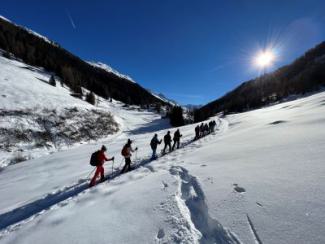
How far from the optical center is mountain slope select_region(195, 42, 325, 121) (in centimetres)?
10081

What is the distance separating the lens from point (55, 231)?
4906 mm

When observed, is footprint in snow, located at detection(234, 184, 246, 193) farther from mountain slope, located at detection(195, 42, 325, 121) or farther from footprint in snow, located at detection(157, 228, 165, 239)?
mountain slope, located at detection(195, 42, 325, 121)

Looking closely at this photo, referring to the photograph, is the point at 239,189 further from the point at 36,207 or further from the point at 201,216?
the point at 36,207

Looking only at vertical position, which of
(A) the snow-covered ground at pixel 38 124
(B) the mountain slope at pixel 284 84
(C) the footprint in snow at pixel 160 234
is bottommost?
(C) the footprint in snow at pixel 160 234

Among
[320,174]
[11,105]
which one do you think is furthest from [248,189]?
[11,105]

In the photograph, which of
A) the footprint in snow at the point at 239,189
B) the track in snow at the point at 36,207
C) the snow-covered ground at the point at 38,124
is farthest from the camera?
the snow-covered ground at the point at 38,124

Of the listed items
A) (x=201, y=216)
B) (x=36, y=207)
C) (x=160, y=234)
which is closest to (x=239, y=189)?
(x=201, y=216)

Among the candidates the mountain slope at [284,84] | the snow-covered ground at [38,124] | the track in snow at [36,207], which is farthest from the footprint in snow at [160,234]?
the mountain slope at [284,84]

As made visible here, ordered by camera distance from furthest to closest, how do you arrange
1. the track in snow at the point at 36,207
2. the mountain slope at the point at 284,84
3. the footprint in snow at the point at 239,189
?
1. the mountain slope at the point at 284,84
2. the track in snow at the point at 36,207
3. the footprint in snow at the point at 239,189

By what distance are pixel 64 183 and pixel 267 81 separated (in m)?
173

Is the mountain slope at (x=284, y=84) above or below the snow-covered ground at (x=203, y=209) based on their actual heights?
above

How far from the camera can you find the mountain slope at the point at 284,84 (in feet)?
331

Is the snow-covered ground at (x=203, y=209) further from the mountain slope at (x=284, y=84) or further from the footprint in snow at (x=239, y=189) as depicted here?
the mountain slope at (x=284, y=84)

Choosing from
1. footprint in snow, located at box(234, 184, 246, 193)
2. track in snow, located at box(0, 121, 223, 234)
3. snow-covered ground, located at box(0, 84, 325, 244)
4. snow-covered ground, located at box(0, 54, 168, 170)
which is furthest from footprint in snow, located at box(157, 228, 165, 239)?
snow-covered ground, located at box(0, 54, 168, 170)
